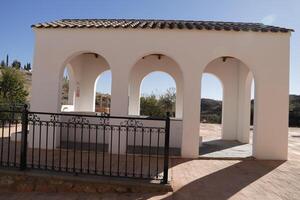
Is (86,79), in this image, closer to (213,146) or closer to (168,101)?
(213,146)

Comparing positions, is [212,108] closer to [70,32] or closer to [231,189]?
[70,32]

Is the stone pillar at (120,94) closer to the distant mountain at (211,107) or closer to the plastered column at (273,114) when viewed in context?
the plastered column at (273,114)

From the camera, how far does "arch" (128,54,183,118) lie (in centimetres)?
1366

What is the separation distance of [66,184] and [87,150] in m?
3.98

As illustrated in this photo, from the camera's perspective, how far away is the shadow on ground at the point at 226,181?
19.7 ft

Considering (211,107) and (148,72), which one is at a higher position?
(148,72)

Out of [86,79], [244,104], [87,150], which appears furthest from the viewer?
[86,79]

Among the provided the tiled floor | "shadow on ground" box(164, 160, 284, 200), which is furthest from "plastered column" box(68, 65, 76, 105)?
"shadow on ground" box(164, 160, 284, 200)

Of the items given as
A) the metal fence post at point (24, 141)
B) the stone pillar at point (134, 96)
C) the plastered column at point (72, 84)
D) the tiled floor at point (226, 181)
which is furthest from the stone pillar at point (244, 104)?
the metal fence post at point (24, 141)

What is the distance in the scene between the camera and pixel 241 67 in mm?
13445

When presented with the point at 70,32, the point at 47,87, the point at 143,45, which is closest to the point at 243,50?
the point at 143,45

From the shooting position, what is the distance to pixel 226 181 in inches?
276

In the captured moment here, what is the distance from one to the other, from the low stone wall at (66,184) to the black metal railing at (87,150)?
255 mm

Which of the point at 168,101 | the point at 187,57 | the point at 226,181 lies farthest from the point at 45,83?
the point at 168,101
